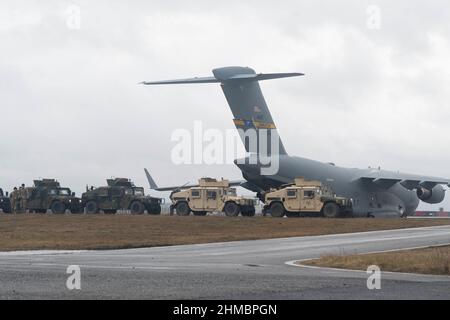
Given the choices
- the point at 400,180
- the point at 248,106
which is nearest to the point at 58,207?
the point at 248,106

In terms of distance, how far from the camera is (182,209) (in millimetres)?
69125

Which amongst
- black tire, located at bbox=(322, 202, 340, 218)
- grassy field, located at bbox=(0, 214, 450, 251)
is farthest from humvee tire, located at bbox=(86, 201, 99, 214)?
black tire, located at bbox=(322, 202, 340, 218)

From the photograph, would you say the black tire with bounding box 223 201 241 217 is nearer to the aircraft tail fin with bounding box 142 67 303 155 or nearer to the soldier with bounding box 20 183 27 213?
the aircraft tail fin with bounding box 142 67 303 155

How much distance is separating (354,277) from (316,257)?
24.1 feet

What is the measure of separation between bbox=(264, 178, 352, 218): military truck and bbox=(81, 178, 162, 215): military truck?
1215 centimetres

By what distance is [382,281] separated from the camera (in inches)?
745

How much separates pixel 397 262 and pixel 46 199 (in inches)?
2152

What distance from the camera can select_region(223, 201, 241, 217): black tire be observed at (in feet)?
216

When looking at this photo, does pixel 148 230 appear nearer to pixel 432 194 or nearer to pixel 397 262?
pixel 397 262

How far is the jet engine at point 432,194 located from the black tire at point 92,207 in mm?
25920

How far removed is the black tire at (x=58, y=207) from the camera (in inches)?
2889

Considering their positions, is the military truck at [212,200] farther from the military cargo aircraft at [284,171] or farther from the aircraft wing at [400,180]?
the aircraft wing at [400,180]
